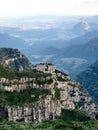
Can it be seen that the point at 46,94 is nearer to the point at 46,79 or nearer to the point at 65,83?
the point at 46,79

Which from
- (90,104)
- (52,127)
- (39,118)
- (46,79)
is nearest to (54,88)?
(46,79)

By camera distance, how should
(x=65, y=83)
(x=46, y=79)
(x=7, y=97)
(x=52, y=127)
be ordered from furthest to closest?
(x=65, y=83) → (x=46, y=79) → (x=7, y=97) → (x=52, y=127)

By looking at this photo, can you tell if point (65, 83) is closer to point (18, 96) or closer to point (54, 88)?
point (54, 88)

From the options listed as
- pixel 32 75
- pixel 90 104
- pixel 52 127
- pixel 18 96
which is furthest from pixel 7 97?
pixel 90 104

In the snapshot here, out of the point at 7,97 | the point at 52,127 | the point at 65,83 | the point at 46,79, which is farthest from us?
the point at 65,83

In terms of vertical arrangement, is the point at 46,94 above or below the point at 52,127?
above

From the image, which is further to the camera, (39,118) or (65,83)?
(65,83)
